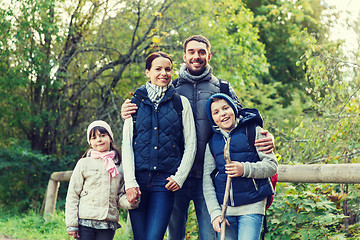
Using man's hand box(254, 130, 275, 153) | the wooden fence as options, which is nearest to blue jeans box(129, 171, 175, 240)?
man's hand box(254, 130, 275, 153)

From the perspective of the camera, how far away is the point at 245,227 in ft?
10.6

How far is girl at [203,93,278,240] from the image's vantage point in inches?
127

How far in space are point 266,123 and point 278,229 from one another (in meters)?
2.74

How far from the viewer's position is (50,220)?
Result: 838 centimetres

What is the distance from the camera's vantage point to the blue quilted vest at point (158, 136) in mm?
3469

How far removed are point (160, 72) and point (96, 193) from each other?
1093 millimetres

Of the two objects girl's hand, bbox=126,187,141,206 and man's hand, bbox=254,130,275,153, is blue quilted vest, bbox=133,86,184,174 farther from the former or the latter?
man's hand, bbox=254,130,275,153

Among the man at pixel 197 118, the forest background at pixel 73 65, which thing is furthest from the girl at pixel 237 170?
the forest background at pixel 73 65

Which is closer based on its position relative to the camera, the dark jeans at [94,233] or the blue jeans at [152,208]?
the blue jeans at [152,208]

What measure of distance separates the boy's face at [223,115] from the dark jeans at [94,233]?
50.3 inches

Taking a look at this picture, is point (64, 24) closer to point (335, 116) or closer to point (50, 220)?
point (50, 220)

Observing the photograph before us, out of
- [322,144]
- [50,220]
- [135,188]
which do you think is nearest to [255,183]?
[135,188]

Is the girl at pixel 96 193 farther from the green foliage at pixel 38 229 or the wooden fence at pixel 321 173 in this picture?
the green foliage at pixel 38 229

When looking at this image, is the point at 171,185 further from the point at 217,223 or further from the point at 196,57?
the point at 196,57
